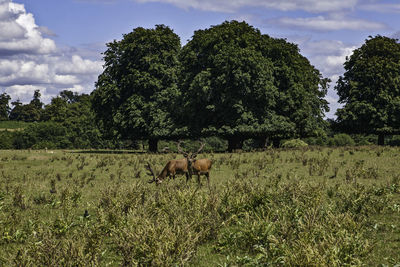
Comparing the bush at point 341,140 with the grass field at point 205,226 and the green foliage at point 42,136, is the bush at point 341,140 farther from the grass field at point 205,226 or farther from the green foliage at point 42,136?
the grass field at point 205,226

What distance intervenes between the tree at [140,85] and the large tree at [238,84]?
3.61 meters

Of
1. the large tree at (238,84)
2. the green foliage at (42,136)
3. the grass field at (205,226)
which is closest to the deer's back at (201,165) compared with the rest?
the grass field at (205,226)

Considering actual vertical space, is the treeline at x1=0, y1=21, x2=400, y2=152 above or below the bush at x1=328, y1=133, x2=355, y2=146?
above

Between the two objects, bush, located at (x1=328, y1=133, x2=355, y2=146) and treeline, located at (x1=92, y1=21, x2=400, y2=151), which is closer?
treeline, located at (x1=92, y1=21, x2=400, y2=151)

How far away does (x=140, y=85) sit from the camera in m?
44.6

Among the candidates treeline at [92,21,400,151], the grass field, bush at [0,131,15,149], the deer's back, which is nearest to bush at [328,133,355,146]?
treeline at [92,21,400,151]

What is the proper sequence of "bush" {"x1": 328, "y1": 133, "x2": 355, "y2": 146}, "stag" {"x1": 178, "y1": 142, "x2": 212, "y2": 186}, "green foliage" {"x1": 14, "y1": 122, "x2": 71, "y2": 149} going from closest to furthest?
"stag" {"x1": 178, "y1": 142, "x2": 212, "y2": 186} < "green foliage" {"x1": 14, "y1": 122, "x2": 71, "y2": 149} < "bush" {"x1": 328, "y1": 133, "x2": 355, "y2": 146}

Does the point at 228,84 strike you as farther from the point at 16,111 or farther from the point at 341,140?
the point at 16,111

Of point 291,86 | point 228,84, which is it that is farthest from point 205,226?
point 291,86

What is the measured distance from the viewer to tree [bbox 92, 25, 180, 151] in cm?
4325

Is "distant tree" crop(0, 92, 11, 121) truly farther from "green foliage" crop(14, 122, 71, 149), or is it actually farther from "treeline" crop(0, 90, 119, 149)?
"green foliage" crop(14, 122, 71, 149)

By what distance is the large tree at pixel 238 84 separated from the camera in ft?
123

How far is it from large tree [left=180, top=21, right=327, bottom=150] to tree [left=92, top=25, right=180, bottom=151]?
11.8 feet

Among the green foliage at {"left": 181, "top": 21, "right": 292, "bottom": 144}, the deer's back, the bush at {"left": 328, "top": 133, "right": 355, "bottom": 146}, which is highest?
the green foliage at {"left": 181, "top": 21, "right": 292, "bottom": 144}
